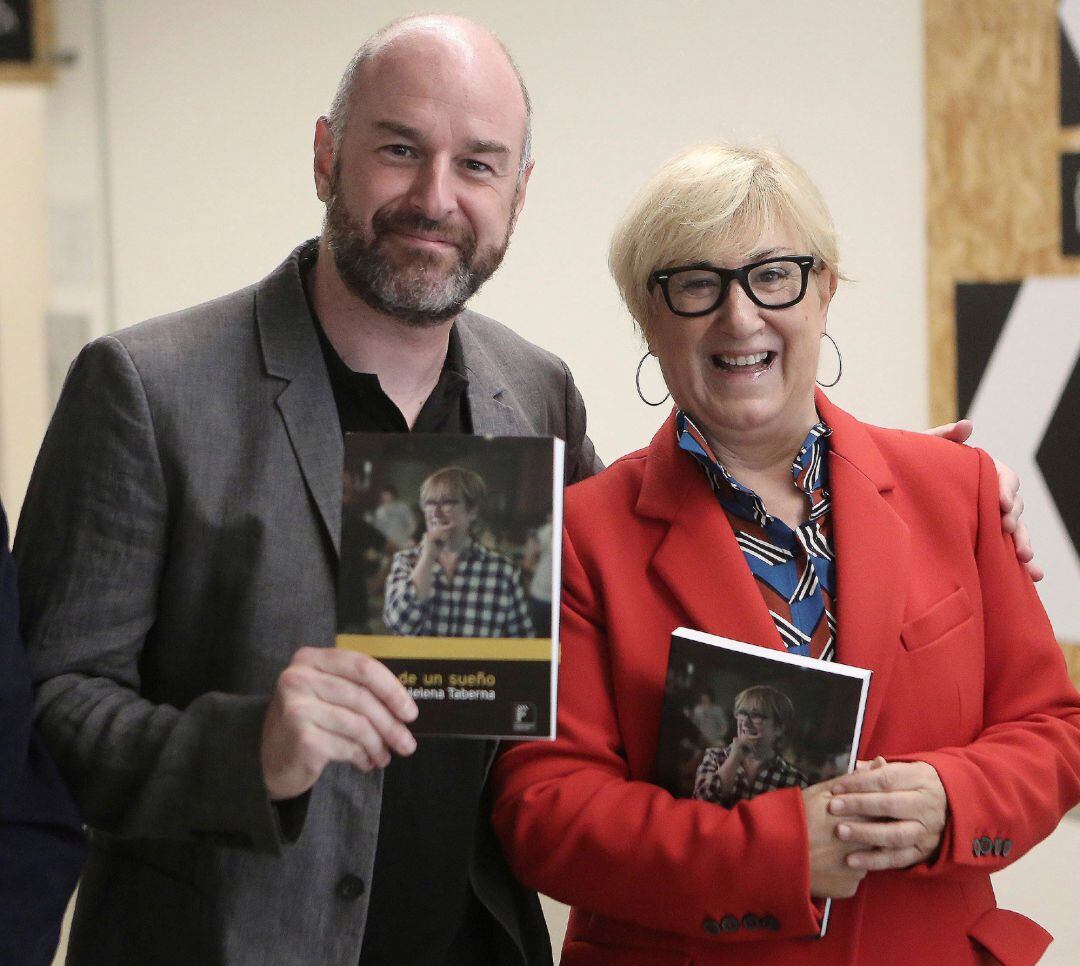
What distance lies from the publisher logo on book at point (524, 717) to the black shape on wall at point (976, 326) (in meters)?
2.39

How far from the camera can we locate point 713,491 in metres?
1.76

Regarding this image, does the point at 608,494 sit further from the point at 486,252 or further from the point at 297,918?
the point at 297,918

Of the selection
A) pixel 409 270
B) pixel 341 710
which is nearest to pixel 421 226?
pixel 409 270

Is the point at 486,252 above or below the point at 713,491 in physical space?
above

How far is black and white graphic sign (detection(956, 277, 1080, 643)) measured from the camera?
3.28 meters

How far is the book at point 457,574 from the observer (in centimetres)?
136

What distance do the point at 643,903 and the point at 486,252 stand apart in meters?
0.86

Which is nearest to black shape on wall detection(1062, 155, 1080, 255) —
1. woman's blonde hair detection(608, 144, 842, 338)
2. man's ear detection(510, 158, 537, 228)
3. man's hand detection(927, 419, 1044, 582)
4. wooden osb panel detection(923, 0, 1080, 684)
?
wooden osb panel detection(923, 0, 1080, 684)

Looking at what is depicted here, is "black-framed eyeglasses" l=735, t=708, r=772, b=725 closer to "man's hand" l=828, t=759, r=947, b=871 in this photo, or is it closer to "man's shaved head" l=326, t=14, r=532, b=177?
"man's hand" l=828, t=759, r=947, b=871

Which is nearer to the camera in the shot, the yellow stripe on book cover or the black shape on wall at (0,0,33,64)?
the yellow stripe on book cover

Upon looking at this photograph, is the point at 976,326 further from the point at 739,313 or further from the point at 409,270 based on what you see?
the point at 409,270

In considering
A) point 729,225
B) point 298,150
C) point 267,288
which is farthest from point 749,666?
point 298,150

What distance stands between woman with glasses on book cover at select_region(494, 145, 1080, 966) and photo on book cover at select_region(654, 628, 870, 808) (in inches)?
1.1

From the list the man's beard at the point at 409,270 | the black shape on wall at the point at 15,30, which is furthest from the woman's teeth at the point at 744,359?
the black shape on wall at the point at 15,30
